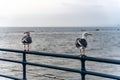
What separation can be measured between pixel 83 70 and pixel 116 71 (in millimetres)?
20588

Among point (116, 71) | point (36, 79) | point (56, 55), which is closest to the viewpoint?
point (56, 55)

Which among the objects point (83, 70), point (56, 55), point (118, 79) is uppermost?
point (56, 55)

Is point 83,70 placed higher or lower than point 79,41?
lower

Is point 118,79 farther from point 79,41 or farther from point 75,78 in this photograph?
point 75,78

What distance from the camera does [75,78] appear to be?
2189 cm

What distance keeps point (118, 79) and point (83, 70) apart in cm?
63

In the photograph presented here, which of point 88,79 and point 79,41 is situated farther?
point 88,79

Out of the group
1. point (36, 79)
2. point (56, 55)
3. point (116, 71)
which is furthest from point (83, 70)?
point (116, 71)

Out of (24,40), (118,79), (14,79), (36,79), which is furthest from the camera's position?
(36,79)

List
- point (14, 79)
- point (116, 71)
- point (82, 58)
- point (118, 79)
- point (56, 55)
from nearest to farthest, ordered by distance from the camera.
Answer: point (118, 79), point (82, 58), point (56, 55), point (14, 79), point (116, 71)

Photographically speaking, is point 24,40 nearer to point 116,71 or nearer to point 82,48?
point 82,48

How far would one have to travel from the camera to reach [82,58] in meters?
4.51

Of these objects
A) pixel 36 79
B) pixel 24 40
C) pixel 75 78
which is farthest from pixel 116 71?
pixel 24 40

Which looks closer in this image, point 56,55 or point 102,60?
point 102,60
